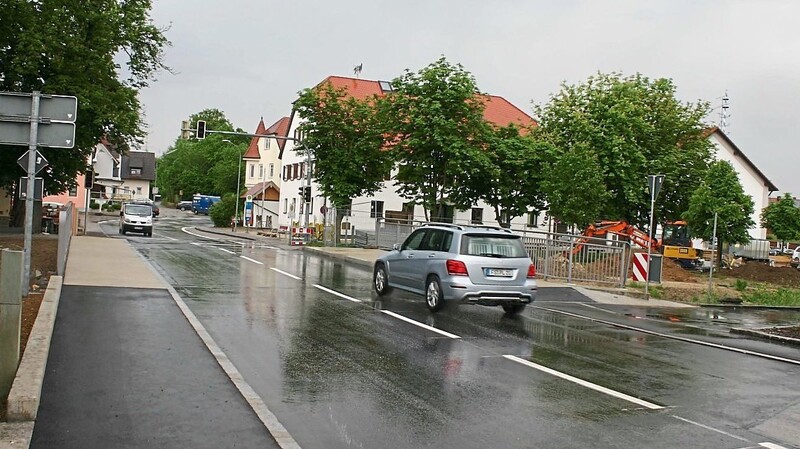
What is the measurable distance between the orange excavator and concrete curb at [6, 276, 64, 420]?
17.3 m

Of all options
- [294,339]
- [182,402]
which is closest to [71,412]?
[182,402]

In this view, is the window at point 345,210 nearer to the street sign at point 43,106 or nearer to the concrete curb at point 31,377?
the street sign at point 43,106

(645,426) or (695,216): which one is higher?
(695,216)

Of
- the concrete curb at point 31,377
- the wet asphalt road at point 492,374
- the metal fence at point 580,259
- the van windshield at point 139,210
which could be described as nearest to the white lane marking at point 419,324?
the wet asphalt road at point 492,374

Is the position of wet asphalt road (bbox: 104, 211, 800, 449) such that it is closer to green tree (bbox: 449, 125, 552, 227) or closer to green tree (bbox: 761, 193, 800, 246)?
green tree (bbox: 449, 125, 552, 227)

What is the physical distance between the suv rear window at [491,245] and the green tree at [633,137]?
22.6 m

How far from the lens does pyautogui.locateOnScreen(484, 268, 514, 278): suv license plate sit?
14.3 meters

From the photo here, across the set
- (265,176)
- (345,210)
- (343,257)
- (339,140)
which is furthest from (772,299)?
(265,176)

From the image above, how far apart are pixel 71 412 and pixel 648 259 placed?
58.6 ft

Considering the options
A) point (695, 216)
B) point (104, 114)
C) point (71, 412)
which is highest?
point (104, 114)

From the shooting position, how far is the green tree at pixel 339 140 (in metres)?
39.1

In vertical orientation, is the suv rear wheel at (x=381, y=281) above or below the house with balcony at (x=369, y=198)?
below

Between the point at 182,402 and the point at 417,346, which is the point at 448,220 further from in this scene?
the point at 182,402

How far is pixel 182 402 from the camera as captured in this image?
6863mm
